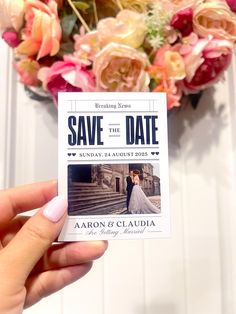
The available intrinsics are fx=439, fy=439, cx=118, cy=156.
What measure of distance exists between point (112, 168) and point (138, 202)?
0.05 metres

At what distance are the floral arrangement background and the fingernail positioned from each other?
0.86 ft

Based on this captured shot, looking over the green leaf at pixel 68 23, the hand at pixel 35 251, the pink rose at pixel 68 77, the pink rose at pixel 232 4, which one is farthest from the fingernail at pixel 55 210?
the pink rose at pixel 232 4

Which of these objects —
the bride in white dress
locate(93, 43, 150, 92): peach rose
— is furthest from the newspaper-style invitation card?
locate(93, 43, 150, 92): peach rose

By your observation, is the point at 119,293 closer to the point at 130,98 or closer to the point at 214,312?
the point at 214,312

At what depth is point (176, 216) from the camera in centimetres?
82

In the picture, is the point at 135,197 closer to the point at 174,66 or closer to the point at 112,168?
the point at 112,168

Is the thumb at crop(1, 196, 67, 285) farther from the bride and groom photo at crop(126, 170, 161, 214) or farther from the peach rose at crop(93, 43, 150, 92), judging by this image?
the peach rose at crop(93, 43, 150, 92)

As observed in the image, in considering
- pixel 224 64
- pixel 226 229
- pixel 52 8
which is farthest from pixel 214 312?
pixel 52 8

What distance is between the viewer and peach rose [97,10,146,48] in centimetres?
72

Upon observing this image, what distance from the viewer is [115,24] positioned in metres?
0.72

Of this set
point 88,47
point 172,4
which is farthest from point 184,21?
point 88,47

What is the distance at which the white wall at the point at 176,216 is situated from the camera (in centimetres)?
81

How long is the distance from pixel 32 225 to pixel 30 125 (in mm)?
390

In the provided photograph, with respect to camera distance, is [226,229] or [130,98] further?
[226,229]
